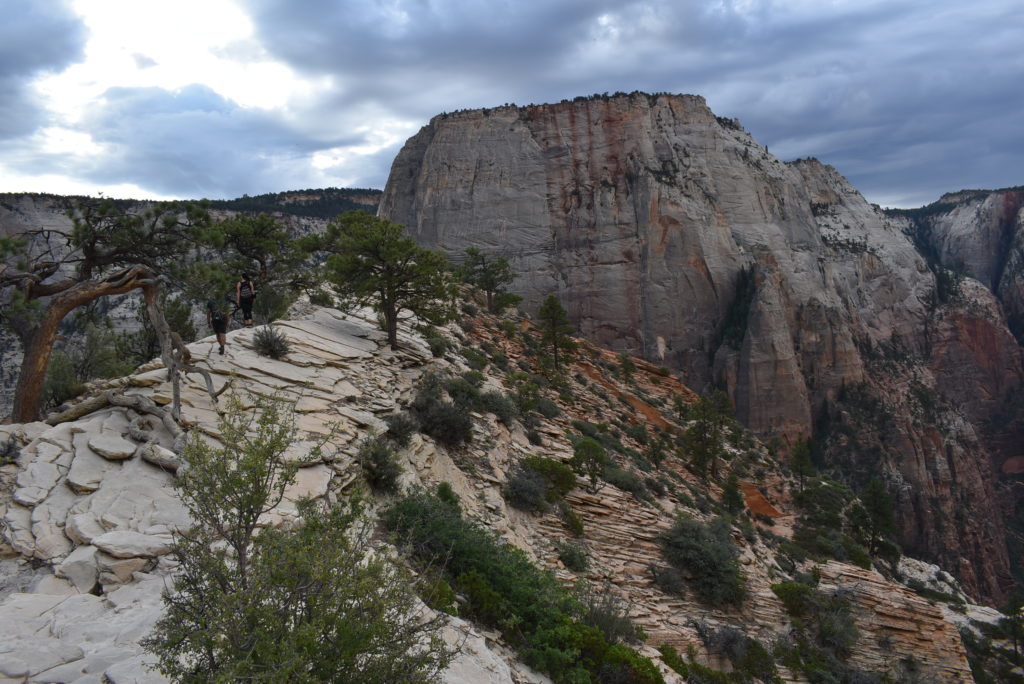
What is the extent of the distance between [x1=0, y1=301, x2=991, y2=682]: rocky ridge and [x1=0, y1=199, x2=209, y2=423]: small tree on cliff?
1.30 m

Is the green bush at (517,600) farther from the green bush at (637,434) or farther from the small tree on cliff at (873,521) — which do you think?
the small tree on cliff at (873,521)

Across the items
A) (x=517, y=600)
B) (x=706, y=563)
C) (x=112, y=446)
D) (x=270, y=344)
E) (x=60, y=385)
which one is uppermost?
(x=270, y=344)

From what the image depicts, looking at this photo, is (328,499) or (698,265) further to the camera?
(698,265)

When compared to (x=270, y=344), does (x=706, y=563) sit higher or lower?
lower

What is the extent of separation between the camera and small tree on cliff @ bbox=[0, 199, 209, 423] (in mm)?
10789

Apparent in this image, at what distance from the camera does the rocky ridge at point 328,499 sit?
6.38 metres

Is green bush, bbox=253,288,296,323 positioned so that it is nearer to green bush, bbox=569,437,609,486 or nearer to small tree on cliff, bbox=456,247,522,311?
green bush, bbox=569,437,609,486

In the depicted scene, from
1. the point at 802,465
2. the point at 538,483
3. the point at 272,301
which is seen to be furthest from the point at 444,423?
the point at 802,465

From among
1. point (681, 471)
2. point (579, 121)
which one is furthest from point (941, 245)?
point (681, 471)

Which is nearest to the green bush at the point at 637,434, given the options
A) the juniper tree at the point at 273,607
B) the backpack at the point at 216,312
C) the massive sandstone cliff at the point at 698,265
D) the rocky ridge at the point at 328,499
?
the rocky ridge at the point at 328,499

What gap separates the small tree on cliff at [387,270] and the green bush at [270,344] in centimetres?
338

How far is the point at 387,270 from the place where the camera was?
1769 centimetres

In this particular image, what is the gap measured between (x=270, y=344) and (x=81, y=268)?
12.4ft

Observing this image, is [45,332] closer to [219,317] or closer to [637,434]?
[219,317]
